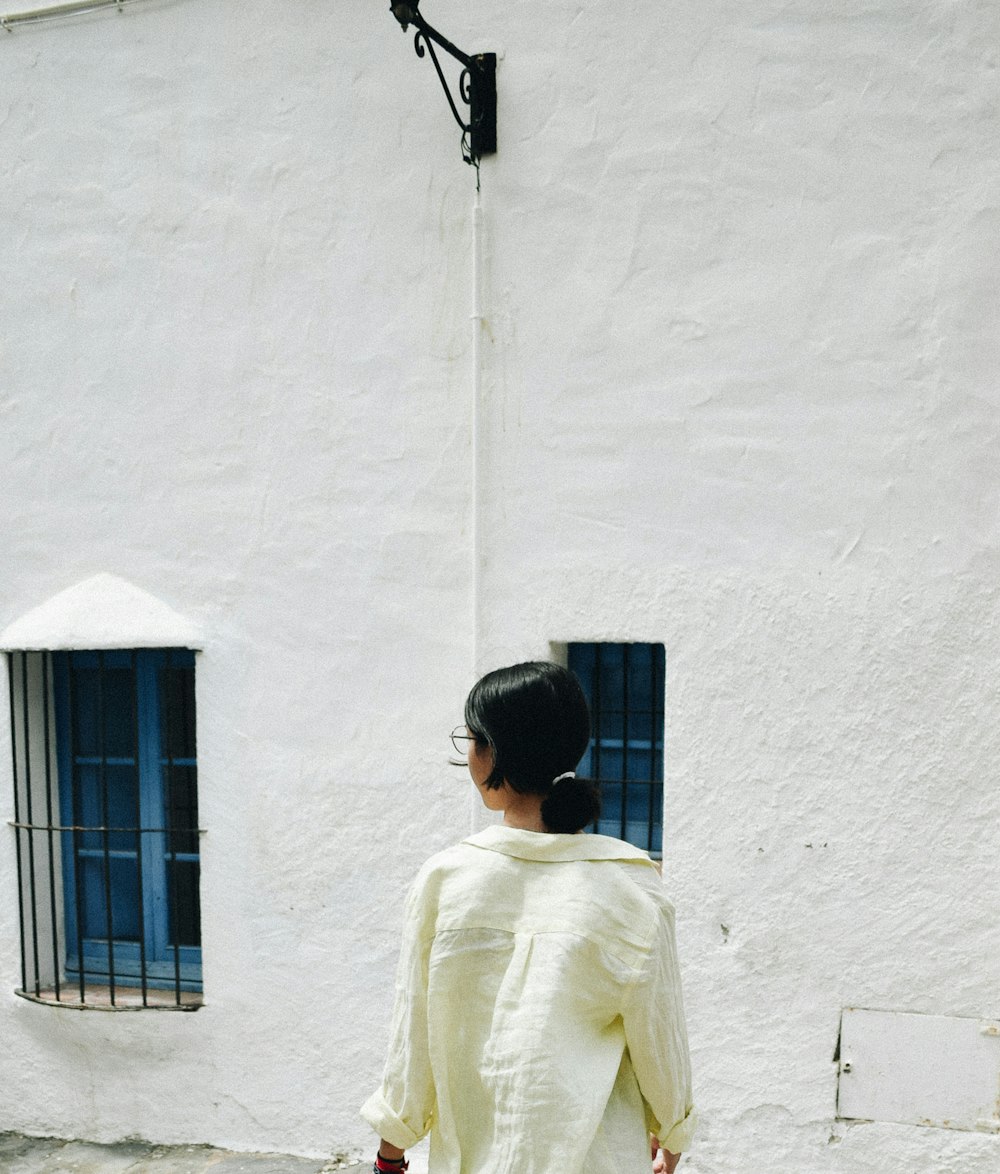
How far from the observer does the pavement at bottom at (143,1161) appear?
13.7 feet

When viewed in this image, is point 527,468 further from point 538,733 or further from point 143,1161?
point 143,1161

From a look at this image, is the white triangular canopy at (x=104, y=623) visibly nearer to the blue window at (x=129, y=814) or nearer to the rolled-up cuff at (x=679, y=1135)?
the blue window at (x=129, y=814)

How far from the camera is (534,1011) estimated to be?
1837 millimetres

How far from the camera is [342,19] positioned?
4.14 metres

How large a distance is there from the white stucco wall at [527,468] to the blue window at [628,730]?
0.22 meters

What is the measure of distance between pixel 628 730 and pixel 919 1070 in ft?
4.60

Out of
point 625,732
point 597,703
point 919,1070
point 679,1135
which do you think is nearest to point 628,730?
point 625,732

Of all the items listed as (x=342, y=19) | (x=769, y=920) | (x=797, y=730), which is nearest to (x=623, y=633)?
(x=797, y=730)

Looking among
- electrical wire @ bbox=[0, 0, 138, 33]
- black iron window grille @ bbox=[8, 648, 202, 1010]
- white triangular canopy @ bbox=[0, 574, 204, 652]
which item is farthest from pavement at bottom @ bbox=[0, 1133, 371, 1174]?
electrical wire @ bbox=[0, 0, 138, 33]

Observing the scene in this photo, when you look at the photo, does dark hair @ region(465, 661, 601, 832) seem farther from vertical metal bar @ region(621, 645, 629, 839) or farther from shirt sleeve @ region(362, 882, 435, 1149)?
vertical metal bar @ region(621, 645, 629, 839)

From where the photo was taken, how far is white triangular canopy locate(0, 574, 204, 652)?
4.33 meters

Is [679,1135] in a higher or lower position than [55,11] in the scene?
lower

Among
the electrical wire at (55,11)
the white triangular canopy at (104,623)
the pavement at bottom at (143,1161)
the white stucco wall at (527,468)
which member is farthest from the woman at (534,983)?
the electrical wire at (55,11)

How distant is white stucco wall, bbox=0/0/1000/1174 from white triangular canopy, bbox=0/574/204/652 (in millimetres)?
73
